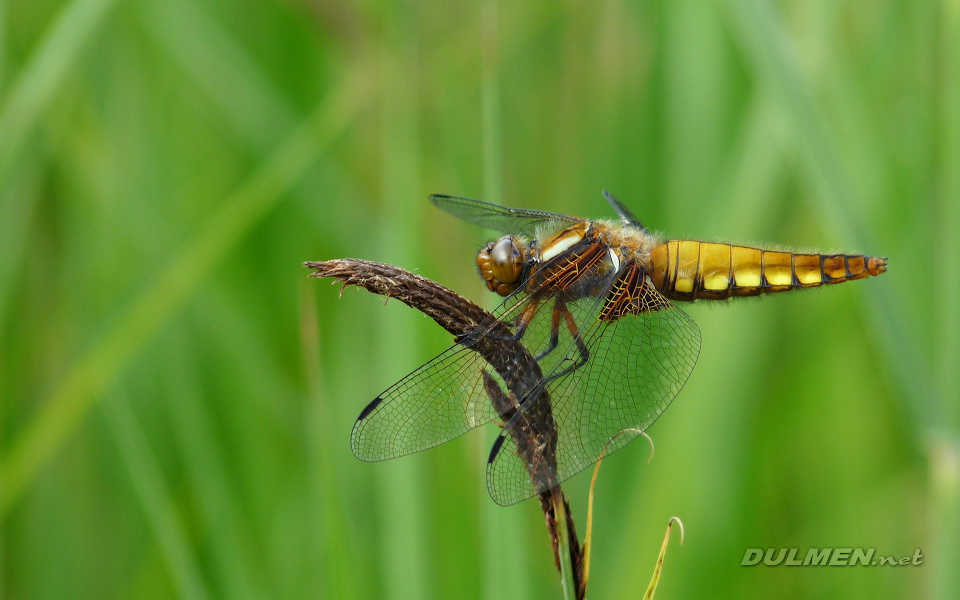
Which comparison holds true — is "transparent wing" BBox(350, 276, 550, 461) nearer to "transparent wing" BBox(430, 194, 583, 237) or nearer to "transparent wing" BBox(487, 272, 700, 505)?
"transparent wing" BBox(487, 272, 700, 505)

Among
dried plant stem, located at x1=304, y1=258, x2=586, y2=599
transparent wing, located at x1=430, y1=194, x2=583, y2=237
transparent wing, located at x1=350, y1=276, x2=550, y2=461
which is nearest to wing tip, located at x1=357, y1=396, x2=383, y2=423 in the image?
transparent wing, located at x1=350, y1=276, x2=550, y2=461

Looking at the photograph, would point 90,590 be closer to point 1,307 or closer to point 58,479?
point 58,479

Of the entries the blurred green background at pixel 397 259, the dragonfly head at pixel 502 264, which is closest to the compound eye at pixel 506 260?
the dragonfly head at pixel 502 264

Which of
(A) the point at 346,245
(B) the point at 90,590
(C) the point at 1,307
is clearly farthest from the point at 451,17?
(B) the point at 90,590

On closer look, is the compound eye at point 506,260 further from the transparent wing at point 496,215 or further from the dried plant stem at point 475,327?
the dried plant stem at point 475,327

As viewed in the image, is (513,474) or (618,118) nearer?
(513,474)

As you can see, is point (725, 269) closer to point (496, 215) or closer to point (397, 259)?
point (496, 215)
